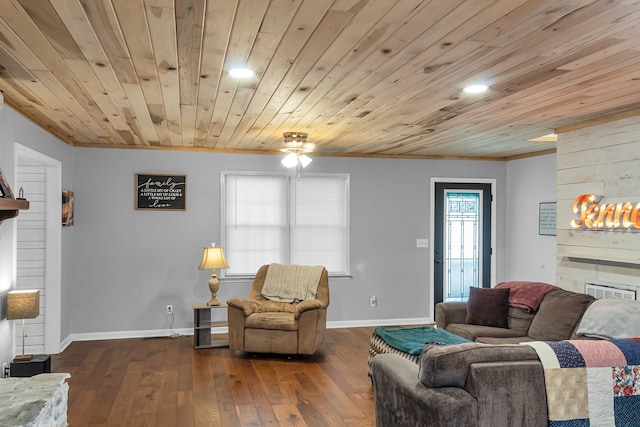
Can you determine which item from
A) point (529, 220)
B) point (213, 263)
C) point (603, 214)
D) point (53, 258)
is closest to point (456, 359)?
point (603, 214)

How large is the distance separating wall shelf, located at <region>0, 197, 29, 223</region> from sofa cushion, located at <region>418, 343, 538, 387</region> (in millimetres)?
2695

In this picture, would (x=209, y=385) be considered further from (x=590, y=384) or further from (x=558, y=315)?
(x=590, y=384)

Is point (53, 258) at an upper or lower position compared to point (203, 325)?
upper

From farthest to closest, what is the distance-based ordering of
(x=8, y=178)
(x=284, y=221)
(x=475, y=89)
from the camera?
(x=284, y=221) → (x=8, y=178) → (x=475, y=89)

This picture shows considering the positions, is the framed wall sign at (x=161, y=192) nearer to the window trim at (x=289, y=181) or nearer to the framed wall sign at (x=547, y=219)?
the window trim at (x=289, y=181)

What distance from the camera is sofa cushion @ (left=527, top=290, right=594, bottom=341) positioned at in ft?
13.9

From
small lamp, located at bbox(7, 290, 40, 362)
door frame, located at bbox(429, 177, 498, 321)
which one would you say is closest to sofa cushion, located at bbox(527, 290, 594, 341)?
door frame, located at bbox(429, 177, 498, 321)

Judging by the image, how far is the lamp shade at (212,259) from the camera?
20.0ft

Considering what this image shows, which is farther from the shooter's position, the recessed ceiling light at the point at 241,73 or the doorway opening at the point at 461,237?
the doorway opening at the point at 461,237

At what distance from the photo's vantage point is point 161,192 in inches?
261

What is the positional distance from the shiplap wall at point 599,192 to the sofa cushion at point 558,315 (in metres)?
0.39

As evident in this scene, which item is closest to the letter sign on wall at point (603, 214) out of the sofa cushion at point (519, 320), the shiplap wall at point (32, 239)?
the sofa cushion at point (519, 320)

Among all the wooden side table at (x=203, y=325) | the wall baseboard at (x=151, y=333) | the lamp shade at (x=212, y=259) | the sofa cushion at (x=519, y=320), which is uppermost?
the lamp shade at (x=212, y=259)

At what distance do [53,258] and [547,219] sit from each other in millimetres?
5865
